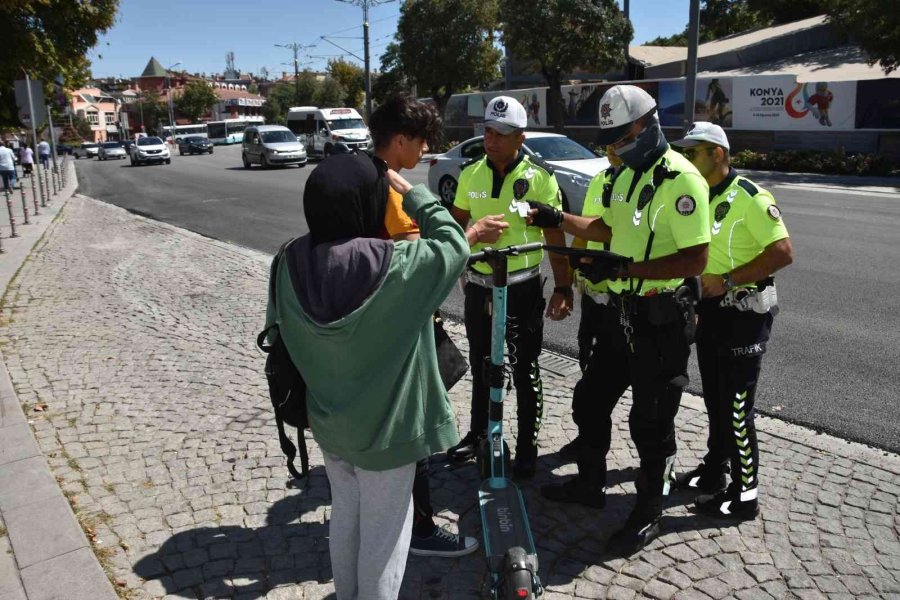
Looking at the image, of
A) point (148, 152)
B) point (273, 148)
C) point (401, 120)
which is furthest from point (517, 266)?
point (148, 152)

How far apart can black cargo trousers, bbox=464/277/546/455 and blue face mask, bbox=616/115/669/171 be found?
964 mm

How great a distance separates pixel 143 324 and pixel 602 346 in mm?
5327

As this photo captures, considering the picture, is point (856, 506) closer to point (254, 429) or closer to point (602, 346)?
point (602, 346)

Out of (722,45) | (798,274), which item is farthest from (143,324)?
(722,45)

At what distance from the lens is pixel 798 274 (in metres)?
8.59

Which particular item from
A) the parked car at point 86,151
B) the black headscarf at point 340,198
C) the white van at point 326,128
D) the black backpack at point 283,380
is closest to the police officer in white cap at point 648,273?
the black headscarf at point 340,198

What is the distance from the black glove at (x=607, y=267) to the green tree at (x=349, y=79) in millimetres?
76244

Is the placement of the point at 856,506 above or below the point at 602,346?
below

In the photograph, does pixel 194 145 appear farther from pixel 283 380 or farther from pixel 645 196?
pixel 283 380

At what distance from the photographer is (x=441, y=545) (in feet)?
10.6

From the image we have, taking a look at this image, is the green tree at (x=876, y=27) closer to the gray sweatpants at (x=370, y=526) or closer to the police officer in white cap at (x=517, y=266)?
the police officer in white cap at (x=517, y=266)

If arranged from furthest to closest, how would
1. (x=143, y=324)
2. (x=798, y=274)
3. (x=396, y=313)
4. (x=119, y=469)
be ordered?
1. (x=798, y=274)
2. (x=143, y=324)
3. (x=119, y=469)
4. (x=396, y=313)

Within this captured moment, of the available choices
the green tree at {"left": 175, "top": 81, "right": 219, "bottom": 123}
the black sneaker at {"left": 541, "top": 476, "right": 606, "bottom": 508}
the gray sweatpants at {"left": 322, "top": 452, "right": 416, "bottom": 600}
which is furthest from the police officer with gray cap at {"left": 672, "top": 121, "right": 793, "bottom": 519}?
the green tree at {"left": 175, "top": 81, "right": 219, "bottom": 123}

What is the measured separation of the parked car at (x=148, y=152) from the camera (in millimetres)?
37688
